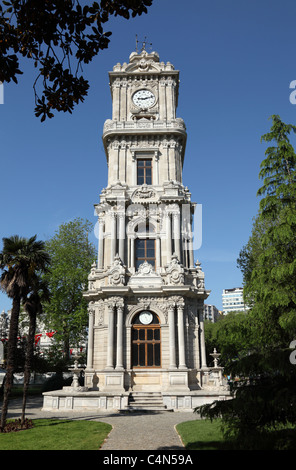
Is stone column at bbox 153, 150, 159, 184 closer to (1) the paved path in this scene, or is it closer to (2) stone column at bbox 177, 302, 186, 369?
(2) stone column at bbox 177, 302, 186, 369

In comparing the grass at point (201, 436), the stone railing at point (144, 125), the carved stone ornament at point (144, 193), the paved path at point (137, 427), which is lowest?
the paved path at point (137, 427)

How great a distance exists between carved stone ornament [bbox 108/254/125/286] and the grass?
1119 cm

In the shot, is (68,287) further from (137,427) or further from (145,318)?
(137,427)

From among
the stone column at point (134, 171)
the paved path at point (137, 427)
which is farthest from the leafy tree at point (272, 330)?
the stone column at point (134, 171)

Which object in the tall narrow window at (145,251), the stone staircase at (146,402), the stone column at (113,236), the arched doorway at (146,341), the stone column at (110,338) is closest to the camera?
the stone staircase at (146,402)

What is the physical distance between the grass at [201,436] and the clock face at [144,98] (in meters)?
24.2

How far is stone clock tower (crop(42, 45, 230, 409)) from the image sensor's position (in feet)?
74.6

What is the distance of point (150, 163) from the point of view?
29.2 meters

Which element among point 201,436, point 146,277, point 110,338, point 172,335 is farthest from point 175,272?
point 201,436

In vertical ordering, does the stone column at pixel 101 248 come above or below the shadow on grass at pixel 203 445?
above

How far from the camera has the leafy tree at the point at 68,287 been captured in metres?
34.4

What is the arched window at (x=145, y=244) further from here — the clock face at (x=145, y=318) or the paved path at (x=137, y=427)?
the paved path at (x=137, y=427)

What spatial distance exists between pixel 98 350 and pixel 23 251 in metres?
11.1
